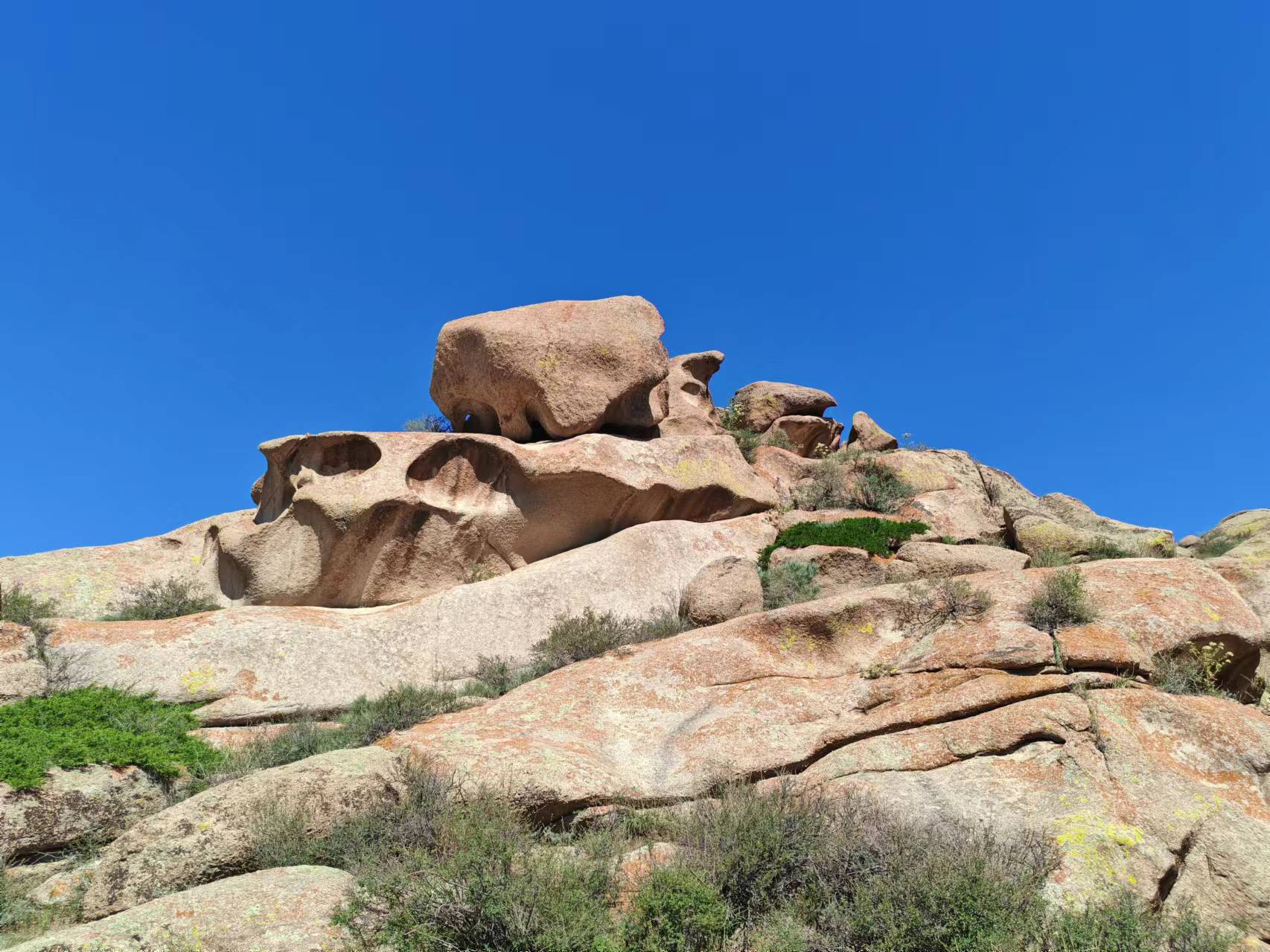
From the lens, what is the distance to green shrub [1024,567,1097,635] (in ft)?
31.8

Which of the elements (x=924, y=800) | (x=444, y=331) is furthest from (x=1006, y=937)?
(x=444, y=331)

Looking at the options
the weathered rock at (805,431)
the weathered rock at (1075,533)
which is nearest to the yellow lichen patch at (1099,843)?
the weathered rock at (1075,533)

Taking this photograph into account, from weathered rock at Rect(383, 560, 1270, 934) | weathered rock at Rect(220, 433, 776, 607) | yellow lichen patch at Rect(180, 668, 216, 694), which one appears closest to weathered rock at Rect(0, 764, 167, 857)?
weathered rock at Rect(383, 560, 1270, 934)

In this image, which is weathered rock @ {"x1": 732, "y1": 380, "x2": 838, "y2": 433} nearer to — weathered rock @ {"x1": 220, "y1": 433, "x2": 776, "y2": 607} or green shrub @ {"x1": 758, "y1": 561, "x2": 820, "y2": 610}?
weathered rock @ {"x1": 220, "y1": 433, "x2": 776, "y2": 607}

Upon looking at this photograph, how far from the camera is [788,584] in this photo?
1370 centimetres

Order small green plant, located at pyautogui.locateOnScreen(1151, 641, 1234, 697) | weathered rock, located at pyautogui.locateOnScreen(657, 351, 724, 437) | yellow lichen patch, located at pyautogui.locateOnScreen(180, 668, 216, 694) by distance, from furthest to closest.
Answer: weathered rock, located at pyautogui.locateOnScreen(657, 351, 724, 437)
yellow lichen patch, located at pyautogui.locateOnScreen(180, 668, 216, 694)
small green plant, located at pyautogui.locateOnScreen(1151, 641, 1234, 697)

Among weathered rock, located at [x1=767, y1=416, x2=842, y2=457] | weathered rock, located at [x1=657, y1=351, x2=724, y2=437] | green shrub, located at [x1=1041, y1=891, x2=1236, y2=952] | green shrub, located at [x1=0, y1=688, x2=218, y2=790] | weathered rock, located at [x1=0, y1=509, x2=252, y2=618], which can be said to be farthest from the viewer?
weathered rock, located at [x1=767, y1=416, x2=842, y2=457]

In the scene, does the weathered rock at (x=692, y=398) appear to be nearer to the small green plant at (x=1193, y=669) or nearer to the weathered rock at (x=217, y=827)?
the small green plant at (x=1193, y=669)

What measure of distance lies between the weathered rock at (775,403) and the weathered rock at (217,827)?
17.3m

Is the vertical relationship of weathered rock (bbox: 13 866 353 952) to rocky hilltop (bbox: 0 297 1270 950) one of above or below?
below

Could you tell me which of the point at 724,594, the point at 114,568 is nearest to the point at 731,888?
the point at 724,594

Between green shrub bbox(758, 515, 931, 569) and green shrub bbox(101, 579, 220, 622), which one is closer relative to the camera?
green shrub bbox(101, 579, 220, 622)

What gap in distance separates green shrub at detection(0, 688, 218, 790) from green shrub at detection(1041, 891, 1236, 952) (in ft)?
25.0

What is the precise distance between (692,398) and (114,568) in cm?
1159
